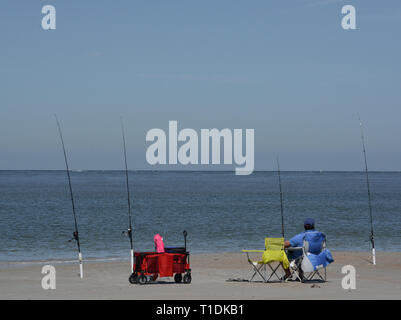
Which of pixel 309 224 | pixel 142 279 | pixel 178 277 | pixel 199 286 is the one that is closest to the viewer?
pixel 199 286

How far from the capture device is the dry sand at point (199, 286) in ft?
36.9

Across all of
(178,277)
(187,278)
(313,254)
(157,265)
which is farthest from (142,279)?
(313,254)

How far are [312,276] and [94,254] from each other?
36.8 ft

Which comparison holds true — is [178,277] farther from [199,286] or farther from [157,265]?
[199,286]

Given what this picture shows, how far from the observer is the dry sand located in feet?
36.9

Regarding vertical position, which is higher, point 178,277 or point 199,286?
point 178,277

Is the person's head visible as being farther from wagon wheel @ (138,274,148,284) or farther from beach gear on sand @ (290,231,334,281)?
wagon wheel @ (138,274,148,284)

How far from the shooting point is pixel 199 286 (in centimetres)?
1273

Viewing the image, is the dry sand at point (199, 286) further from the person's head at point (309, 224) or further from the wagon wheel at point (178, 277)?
the person's head at point (309, 224)

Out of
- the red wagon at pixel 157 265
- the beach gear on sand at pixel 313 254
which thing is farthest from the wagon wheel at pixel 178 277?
the beach gear on sand at pixel 313 254

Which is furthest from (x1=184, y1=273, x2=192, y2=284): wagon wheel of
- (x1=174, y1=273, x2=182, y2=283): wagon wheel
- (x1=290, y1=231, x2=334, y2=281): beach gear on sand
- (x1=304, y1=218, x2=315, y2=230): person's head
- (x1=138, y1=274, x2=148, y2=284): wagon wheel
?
(x1=304, y1=218, x2=315, y2=230): person's head

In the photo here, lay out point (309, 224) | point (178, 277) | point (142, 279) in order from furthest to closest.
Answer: point (178, 277) < point (142, 279) < point (309, 224)

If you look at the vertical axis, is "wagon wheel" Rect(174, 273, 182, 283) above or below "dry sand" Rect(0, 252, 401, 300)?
above
